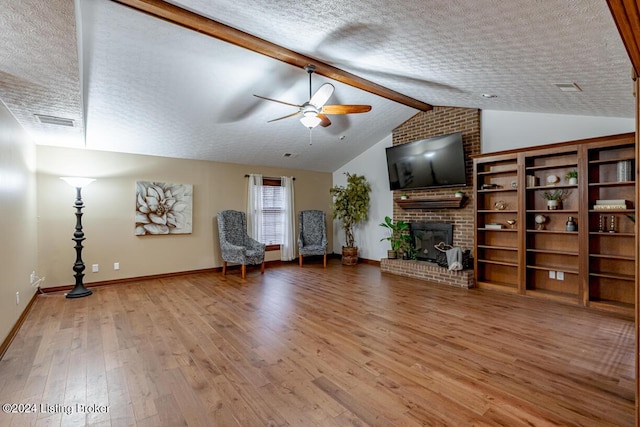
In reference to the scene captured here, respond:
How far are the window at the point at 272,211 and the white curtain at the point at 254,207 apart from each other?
0.14 meters

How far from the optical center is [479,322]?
3.32m

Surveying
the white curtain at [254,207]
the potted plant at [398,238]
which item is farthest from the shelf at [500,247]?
the white curtain at [254,207]

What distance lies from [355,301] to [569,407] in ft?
8.16

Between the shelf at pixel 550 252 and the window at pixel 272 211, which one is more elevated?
the window at pixel 272 211

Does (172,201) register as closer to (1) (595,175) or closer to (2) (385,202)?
(2) (385,202)

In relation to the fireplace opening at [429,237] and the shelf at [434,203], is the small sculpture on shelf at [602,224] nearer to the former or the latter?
the shelf at [434,203]

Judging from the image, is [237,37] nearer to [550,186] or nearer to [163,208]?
[163,208]

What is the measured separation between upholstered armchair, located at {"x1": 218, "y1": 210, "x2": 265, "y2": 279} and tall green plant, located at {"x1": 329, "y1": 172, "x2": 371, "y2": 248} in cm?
215

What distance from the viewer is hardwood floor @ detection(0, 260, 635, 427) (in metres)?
1.85

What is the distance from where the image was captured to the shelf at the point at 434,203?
5.29m

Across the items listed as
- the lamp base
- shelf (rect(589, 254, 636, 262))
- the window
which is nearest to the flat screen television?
shelf (rect(589, 254, 636, 262))

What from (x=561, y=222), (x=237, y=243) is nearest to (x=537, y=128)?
(x=561, y=222)

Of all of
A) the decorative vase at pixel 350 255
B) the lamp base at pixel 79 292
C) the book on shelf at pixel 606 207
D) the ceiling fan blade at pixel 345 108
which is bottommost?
the lamp base at pixel 79 292

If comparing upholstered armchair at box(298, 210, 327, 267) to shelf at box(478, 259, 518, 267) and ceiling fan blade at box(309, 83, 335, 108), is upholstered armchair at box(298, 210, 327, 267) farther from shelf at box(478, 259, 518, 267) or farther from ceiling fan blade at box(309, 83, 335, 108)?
ceiling fan blade at box(309, 83, 335, 108)
